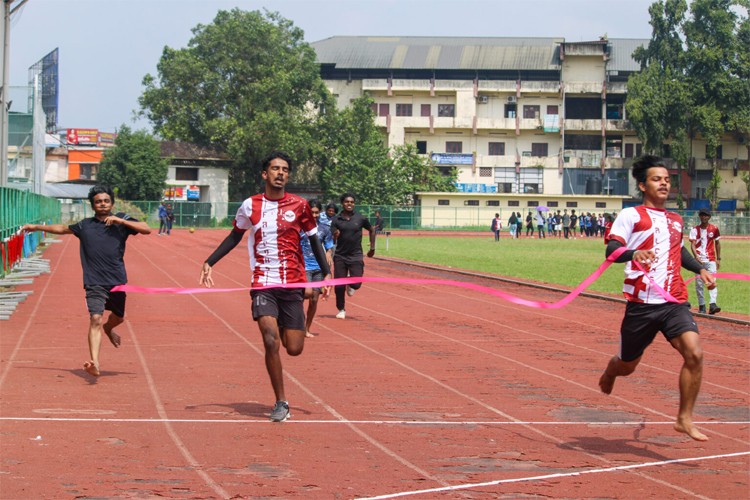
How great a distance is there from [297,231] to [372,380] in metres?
2.61

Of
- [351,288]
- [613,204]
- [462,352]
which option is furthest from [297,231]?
[613,204]

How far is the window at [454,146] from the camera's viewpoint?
8481 cm

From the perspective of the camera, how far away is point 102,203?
31.5 feet

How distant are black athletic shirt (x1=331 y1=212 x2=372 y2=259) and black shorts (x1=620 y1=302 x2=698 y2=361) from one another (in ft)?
27.5

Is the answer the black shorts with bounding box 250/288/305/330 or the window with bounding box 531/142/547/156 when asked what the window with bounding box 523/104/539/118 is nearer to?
the window with bounding box 531/142/547/156

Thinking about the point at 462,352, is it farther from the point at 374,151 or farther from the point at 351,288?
the point at 374,151

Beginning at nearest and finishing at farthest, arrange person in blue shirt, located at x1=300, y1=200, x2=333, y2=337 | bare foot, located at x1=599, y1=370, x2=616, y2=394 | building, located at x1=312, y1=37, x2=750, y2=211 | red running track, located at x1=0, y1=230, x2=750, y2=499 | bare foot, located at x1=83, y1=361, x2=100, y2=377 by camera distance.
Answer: red running track, located at x1=0, y1=230, x2=750, y2=499 < bare foot, located at x1=599, y1=370, x2=616, y2=394 < bare foot, located at x1=83, y1=361, x2=100, y2=377 < person in blue shirt, located at x1=300, y1=200, x2=333, y2=337 < building, located at x1=312, y1=37, x2=750, y2=211

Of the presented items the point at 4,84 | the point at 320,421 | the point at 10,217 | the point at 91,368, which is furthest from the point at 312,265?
the point at 4,84

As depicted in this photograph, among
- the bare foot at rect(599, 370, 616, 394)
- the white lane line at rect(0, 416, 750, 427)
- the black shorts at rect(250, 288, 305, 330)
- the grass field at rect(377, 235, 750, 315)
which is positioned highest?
the black shorts at rect(250, 288, 305, 330)

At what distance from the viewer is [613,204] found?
3159 inches

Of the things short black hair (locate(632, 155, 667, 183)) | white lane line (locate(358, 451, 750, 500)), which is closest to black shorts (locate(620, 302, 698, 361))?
white lane line (locate(358, 451, 750, 500))

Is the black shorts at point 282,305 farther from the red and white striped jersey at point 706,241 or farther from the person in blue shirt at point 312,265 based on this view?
the red and white striped jersey at point 706,241

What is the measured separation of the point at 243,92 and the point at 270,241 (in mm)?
69658

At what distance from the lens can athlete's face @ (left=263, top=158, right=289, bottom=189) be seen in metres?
7.93
